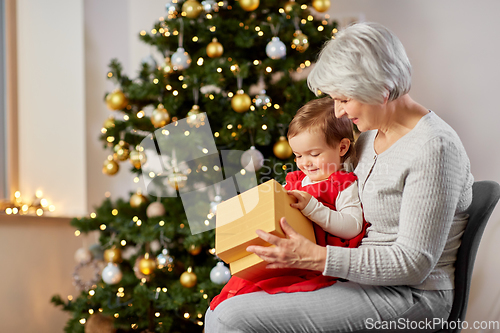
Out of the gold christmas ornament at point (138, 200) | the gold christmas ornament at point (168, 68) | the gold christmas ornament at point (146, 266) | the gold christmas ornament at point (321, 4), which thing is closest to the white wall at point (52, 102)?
the gold christmas ornament at point (138, 200)

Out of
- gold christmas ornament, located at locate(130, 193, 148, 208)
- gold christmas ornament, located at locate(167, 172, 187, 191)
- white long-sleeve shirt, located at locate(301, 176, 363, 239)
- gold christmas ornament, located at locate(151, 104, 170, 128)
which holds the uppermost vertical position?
gold christmas ornament, located at locate(151, 104, 170, 128)

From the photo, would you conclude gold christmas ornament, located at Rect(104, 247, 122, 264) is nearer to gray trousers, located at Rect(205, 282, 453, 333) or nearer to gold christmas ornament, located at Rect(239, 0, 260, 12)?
gray trousers, located at Rect(205, 282, 453, 333)

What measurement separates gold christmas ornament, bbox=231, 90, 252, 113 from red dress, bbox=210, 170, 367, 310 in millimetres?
646

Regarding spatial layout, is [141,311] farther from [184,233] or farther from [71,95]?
[71,95]

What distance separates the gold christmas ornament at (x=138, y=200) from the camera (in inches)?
83.0

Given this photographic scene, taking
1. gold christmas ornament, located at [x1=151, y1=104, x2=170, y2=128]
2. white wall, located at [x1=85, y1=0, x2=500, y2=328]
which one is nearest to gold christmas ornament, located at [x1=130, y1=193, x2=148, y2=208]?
gold christmas ornament, located at [x1=151, y1=104, x2=170, y2=128]

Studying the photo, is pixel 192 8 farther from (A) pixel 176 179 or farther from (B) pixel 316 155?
(B) pixel 316 155

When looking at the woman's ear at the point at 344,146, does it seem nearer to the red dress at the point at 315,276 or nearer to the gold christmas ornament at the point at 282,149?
the red dress at the point at 315,276

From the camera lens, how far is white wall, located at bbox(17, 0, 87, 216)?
8.67ft

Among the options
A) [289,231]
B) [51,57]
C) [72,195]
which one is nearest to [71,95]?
[51,57]

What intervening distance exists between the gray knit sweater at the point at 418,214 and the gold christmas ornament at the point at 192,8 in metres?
1.23

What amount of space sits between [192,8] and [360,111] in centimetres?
116

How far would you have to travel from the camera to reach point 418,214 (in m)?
0.98

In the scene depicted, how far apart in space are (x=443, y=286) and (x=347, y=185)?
14.4 inches
